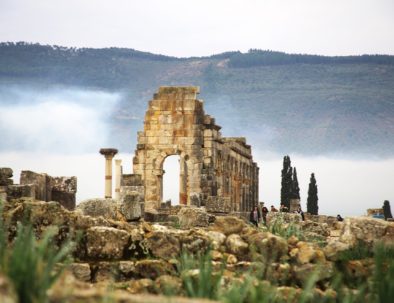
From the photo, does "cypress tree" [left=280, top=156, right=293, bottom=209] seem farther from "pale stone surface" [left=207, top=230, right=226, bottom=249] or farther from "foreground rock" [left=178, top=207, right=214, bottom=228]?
"pale stone surface" [left=207, top=230, right=226, bottom=249]

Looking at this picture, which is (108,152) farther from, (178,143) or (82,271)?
(82,271)

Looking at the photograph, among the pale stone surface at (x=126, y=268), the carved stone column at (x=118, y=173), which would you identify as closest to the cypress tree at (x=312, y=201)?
the carved stone column at (x=118, y=173)

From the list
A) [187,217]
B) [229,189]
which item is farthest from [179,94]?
[187,217]

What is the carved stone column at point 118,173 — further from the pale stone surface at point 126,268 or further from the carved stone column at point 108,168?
the pale stone surface at point 126,268

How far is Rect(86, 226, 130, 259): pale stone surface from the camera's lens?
16609 mm

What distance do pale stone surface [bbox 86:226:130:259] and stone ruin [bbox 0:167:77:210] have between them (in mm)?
4526

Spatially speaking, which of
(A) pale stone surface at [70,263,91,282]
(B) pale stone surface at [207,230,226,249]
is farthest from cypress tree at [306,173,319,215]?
(A) pale stone surface at [70,263,91,282]

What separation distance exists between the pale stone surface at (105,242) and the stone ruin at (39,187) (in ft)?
14.9

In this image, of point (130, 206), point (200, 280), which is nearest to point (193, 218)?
point (130, 206)

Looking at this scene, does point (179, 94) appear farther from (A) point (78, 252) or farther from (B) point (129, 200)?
(A) point (78, 252)

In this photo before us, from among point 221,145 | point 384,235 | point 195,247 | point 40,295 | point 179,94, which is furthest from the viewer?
point 221,145

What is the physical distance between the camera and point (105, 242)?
16.7 m

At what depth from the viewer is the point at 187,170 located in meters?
45.6

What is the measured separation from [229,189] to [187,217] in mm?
28754
